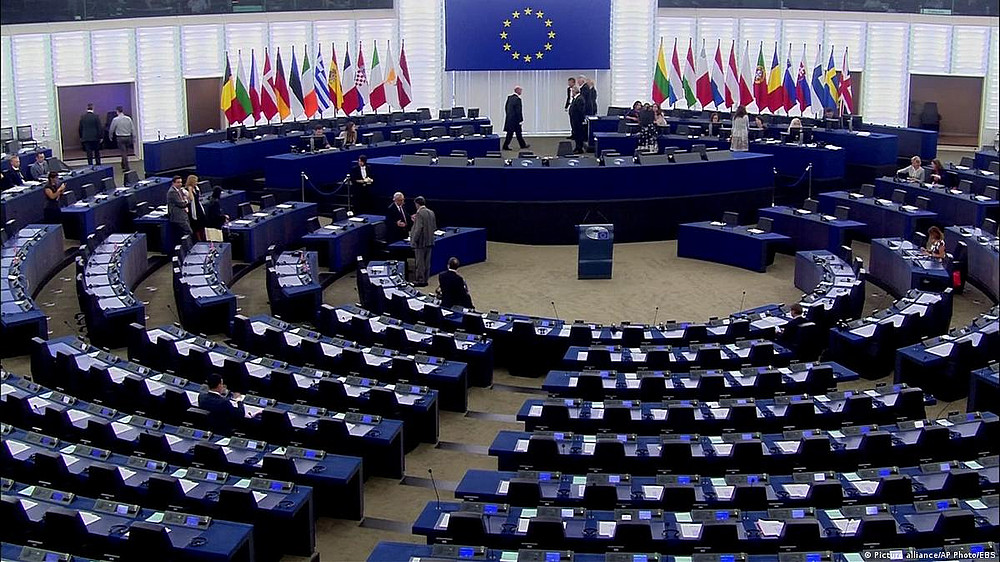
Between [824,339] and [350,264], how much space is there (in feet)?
32.0

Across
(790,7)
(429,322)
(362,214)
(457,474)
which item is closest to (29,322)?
(429,322)

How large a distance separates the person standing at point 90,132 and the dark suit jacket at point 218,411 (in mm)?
18590

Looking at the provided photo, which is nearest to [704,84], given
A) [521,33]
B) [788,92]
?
[788,92]

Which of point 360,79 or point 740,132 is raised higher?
point 360,79

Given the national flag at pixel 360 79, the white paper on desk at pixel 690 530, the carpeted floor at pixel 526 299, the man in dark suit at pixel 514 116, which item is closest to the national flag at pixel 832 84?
the carpeted floor at pixel 526 299

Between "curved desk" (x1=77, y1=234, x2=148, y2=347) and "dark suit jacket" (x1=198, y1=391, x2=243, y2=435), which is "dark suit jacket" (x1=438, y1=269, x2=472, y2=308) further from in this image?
"dark suit jacket" (x1=198, y1=391, x2=243, y2=435)

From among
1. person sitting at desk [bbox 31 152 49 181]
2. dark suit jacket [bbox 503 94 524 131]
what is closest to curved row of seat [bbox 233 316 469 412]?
person sitting at desk [bbox 31 152 49 181]

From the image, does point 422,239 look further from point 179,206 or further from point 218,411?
point 218,411

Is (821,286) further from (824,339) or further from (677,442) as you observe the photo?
(677,442)

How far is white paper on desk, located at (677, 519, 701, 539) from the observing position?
10.2 meters

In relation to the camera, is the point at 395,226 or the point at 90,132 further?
the point at 90,132

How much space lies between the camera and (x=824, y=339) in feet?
57.4

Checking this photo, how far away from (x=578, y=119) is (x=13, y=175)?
14.8m

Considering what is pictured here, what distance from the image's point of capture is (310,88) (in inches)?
1225
